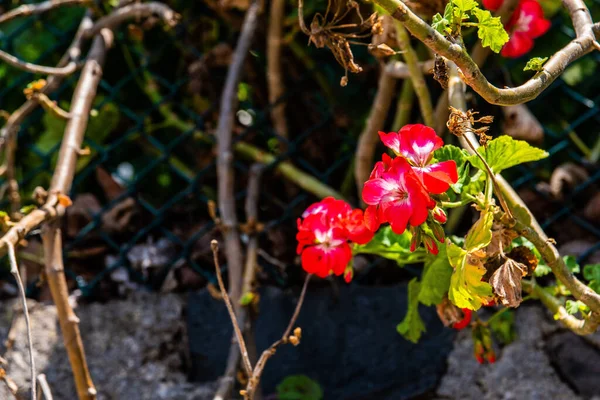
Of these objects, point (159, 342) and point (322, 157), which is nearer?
point (159, 342)

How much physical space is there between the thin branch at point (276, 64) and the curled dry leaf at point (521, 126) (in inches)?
16.5

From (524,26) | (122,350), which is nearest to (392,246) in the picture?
(524,26)

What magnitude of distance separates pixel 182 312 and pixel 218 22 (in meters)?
0.59

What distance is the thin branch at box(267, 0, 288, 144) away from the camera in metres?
1.49

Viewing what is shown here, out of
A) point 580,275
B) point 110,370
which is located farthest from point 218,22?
point 580,275

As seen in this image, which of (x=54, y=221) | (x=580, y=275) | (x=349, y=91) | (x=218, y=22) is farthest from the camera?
(x=218, y=22)

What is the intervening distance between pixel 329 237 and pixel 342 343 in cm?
41

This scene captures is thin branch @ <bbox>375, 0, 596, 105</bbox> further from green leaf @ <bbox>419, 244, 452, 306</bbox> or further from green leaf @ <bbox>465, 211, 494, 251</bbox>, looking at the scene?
green leaf @ <bbox>419, 244, 452, 306</bbox>

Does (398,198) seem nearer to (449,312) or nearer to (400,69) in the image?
(449,312)

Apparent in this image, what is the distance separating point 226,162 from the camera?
55.5 inches

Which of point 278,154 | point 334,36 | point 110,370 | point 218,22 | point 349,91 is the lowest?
point 110,370

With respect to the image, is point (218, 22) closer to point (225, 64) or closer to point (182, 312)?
point (225, 64)

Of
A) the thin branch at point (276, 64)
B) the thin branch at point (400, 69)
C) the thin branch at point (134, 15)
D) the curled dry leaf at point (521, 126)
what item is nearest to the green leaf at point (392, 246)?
the thin branch at point (400, 69)

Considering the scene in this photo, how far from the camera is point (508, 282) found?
785 millimetres
